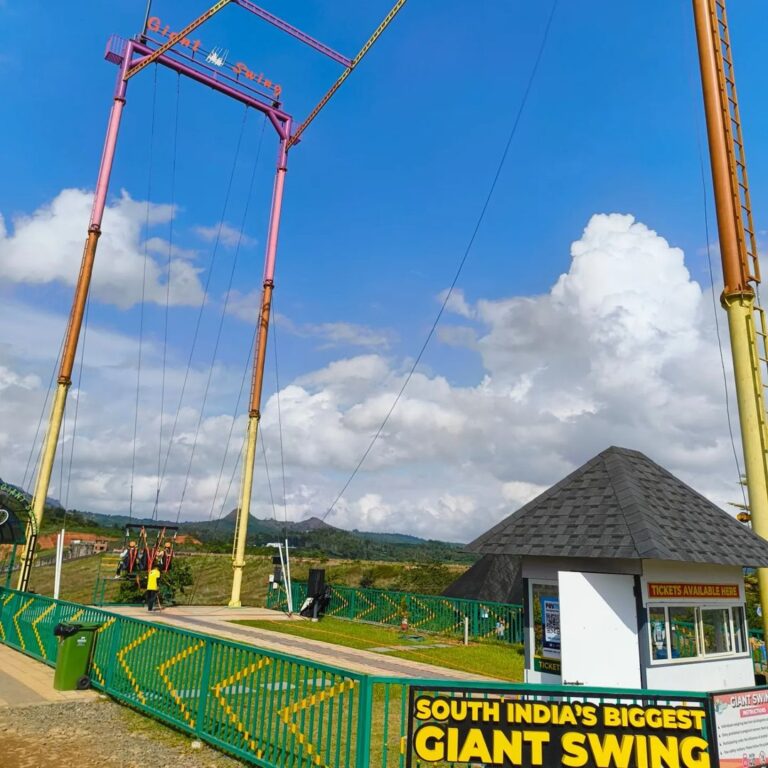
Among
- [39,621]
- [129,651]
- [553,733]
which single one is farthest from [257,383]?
[553,733]

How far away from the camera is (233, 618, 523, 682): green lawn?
52.5 feet

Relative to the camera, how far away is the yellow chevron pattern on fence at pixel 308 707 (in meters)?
6.99

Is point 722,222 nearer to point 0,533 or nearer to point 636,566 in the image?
point 636,566

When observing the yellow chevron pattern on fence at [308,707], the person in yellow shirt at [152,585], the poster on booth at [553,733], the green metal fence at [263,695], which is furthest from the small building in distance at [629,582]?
the person in yellow shirt at [152,585]

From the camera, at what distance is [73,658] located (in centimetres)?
1152

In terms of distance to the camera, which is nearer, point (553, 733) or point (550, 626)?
point (553, 733)

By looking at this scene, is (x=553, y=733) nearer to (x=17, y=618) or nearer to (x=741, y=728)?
(x=741, y=728)

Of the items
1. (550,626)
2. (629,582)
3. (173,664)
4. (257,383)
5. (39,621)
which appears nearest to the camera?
(173,664)

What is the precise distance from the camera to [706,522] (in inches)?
477

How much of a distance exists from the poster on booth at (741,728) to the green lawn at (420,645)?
814 centimetres

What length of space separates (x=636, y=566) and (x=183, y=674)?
743 centimetres

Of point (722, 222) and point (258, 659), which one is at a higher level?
point (722, 222)

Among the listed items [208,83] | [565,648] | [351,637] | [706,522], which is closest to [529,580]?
[565,648]

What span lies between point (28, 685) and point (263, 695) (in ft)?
21.8
